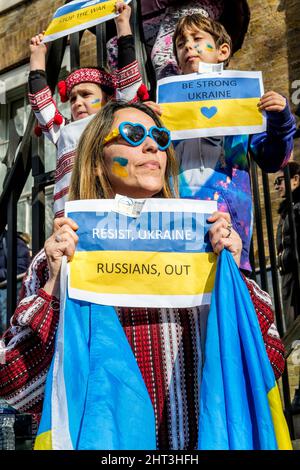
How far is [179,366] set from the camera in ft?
7.62

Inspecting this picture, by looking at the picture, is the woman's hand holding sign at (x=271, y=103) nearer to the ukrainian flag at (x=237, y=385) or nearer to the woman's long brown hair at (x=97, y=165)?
the woman's long brown hair at (x=97, y=165)

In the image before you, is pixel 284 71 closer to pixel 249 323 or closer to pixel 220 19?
pixel 220 19

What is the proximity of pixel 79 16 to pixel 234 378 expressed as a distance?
8.62ft

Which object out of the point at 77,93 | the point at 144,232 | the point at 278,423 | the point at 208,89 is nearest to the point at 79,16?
the point at 77,93

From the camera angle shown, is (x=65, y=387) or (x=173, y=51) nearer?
(x=65, y=387)

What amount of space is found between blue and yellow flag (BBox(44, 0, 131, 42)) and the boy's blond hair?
37 cm

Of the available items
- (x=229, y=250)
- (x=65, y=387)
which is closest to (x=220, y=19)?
(x=229, y=250)

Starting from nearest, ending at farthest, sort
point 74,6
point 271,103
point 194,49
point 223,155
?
point 271,103, point 223,155, point 194,49, point 74,6

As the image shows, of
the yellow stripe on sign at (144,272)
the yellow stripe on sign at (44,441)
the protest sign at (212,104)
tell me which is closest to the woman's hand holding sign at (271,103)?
the protest sign at (212,104)

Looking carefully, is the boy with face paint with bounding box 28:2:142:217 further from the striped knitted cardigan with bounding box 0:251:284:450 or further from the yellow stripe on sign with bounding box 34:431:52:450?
the yellow stripe on sign with bounding box 34:431:52:450

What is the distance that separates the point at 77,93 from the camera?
421cm

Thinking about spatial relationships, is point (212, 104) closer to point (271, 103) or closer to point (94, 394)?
point (271, 103)
